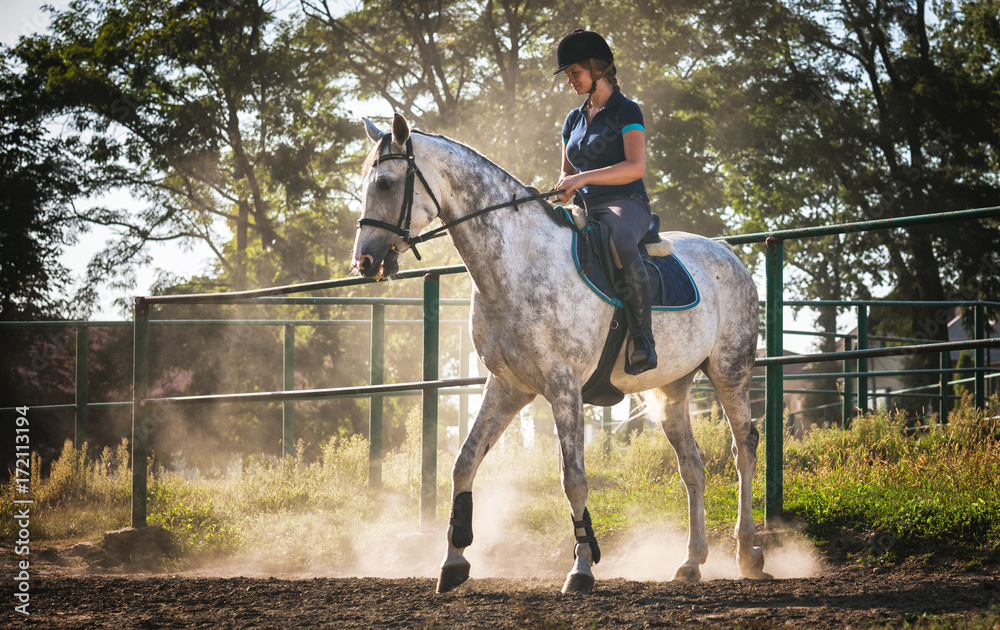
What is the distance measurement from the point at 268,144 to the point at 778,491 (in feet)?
58.8

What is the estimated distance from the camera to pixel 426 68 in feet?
64.2

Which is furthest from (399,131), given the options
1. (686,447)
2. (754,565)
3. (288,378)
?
(288,378)

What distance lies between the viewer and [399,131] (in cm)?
396

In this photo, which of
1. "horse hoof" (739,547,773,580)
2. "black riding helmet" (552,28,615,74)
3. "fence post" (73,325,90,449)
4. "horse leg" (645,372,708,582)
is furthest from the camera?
"fence post" (73,325,90,449)

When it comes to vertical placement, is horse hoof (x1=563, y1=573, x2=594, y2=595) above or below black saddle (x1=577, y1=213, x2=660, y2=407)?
below

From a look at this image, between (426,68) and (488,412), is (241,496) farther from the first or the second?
(426,68)

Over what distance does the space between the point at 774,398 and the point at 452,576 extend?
2.39 meters

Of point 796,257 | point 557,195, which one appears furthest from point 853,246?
point 557,195

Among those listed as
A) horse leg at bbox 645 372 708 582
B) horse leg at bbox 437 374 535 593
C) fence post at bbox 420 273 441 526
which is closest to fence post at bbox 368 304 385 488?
fence post at bbox 420 273 441 526

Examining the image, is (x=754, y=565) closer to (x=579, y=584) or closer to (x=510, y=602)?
(x=579, y=584)

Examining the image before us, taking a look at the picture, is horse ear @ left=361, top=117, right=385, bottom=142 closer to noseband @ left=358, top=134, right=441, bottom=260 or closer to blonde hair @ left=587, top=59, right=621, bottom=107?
noseband @ left=358, top=134, right=441, bottom=260

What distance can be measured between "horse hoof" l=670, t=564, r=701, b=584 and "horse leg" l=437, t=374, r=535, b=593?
1235 millimetres

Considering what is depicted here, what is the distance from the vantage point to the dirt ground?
3.25 m

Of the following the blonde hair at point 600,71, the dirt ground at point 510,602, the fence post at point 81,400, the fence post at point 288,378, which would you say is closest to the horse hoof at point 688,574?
the dirt ground at point 510,602
